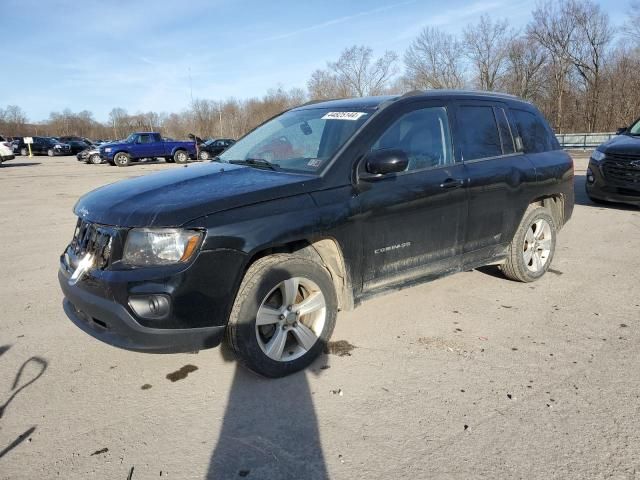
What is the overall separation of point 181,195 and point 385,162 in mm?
1386

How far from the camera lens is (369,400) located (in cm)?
295

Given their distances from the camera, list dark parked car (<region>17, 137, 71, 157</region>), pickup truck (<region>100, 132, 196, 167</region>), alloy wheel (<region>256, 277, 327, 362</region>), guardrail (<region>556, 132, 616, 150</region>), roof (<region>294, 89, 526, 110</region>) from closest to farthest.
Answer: alloy wheel (<region>256, 277, 327, 362</region>) → roof (<region>294, 89, 526, 110</region>) → pickup truck (<region>100, 132, 196, 167</region>) → guardrail (<region>556, 132, 616, 150</region>) → dark parked car (<region>17, 137, 71, 157</region>)

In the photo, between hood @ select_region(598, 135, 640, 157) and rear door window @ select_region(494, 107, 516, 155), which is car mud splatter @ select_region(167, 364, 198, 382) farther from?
hood @ select_region(598, 135, 640, 157)

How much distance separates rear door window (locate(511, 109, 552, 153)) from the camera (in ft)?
16.0

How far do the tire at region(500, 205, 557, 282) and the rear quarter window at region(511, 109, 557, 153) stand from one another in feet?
2.08

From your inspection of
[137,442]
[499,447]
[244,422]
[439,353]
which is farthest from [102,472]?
[439,353]

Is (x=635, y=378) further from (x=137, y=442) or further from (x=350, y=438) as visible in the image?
(x=137, y=442)

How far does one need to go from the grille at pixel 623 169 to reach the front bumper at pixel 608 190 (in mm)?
90

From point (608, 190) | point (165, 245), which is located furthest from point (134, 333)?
point (608, 190)

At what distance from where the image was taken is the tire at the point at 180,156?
27.1m

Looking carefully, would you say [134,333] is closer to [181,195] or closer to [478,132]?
[181,195]

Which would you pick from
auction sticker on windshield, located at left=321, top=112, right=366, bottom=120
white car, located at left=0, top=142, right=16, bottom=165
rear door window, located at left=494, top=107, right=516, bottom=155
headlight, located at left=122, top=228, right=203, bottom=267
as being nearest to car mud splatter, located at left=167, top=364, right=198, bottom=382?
headlight, located at left=122, top=228, right=203, bottom=267

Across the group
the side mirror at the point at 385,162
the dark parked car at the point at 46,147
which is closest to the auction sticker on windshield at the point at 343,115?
the side mirror at the point at 385,162

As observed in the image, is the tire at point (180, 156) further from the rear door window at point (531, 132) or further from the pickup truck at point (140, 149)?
the rear door window at point (531, 132)
